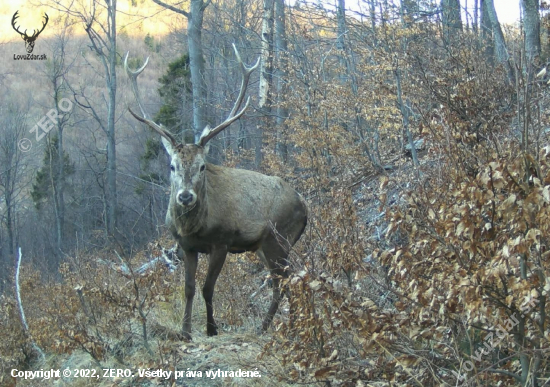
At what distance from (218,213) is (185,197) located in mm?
843

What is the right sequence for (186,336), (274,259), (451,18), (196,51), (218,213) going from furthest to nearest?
(196,51)
(451,18)
(274,259)
(218,213)
(186,336)

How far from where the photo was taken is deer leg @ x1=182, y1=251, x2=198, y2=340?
7.74m

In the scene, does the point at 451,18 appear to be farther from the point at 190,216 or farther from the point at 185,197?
the point at 185,197

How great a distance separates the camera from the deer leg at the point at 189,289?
7.74 m

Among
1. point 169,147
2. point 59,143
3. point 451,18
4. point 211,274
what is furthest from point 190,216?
point 59,143

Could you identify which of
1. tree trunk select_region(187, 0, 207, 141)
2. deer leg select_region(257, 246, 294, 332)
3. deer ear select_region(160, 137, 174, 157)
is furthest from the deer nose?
tree trunk select_region(187, 0, 207, 141)

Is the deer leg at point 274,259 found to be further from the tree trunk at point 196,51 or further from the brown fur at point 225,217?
the tree trunk at point 196,51

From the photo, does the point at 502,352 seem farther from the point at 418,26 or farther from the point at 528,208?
the point at 418,26

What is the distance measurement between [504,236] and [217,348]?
3.90 meters

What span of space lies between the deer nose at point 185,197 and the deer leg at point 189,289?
920 millimetres

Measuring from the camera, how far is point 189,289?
7.80 m

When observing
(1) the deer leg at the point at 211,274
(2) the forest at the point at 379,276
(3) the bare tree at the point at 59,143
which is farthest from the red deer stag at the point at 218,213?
(3) the bare tree at the point at 59,143

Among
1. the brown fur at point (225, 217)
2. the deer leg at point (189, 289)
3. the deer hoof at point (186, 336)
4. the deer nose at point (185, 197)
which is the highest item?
the deer nose at point (185, 197)

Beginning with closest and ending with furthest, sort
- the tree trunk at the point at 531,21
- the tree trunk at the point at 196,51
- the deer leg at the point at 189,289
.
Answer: the deer leg at the point at 189,289 → the tree trunk at the point at 531,21 → the tree trunk at the point at 196,51
